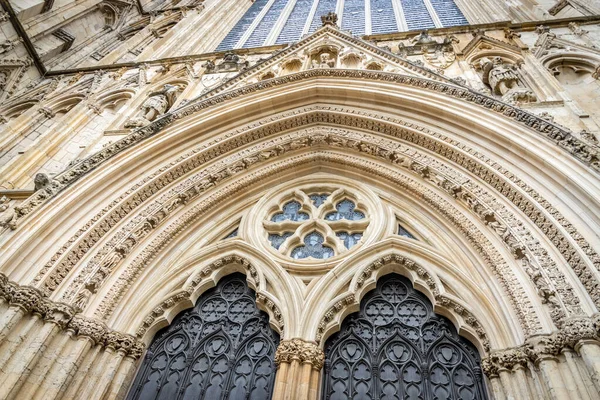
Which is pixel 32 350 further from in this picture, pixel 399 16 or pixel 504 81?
pixel 399 16

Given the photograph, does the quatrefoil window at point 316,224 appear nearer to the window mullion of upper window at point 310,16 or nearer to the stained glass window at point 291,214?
the stained glass window at point 291,214

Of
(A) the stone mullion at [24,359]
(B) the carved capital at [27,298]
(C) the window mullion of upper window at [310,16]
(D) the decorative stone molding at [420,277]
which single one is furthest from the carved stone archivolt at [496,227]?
(C) the window mullion of upper window at [310,16]

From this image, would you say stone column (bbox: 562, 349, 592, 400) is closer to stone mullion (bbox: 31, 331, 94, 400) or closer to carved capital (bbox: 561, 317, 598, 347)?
carved capital (bbox: 561, 317, 598, 347)

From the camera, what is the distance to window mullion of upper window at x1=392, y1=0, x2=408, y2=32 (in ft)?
42.6

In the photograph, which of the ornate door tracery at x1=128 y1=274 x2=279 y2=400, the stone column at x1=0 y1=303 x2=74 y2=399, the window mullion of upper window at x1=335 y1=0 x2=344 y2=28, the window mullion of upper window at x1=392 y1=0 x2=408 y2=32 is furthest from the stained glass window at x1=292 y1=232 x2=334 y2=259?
the window mullion of upper window at x1=335 y1=0 x2=344 y2=28

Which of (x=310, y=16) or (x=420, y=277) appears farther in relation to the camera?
(x=310, y=16)

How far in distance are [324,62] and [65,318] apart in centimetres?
635

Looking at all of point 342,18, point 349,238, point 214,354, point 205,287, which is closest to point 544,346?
point 349,238

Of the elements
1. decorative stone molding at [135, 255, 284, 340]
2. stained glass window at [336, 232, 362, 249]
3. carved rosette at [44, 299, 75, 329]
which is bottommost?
carved rosette at [44, 299, 75, 329]

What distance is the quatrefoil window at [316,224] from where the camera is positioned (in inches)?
252

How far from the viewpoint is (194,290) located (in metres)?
6.00

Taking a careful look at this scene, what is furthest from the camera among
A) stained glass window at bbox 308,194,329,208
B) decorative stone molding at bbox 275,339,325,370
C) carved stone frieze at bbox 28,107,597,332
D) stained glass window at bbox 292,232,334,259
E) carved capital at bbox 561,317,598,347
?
stained glass window at bbox 308,194,329,208

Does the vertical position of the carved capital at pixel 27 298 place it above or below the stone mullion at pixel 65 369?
above

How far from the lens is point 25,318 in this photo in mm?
4695
